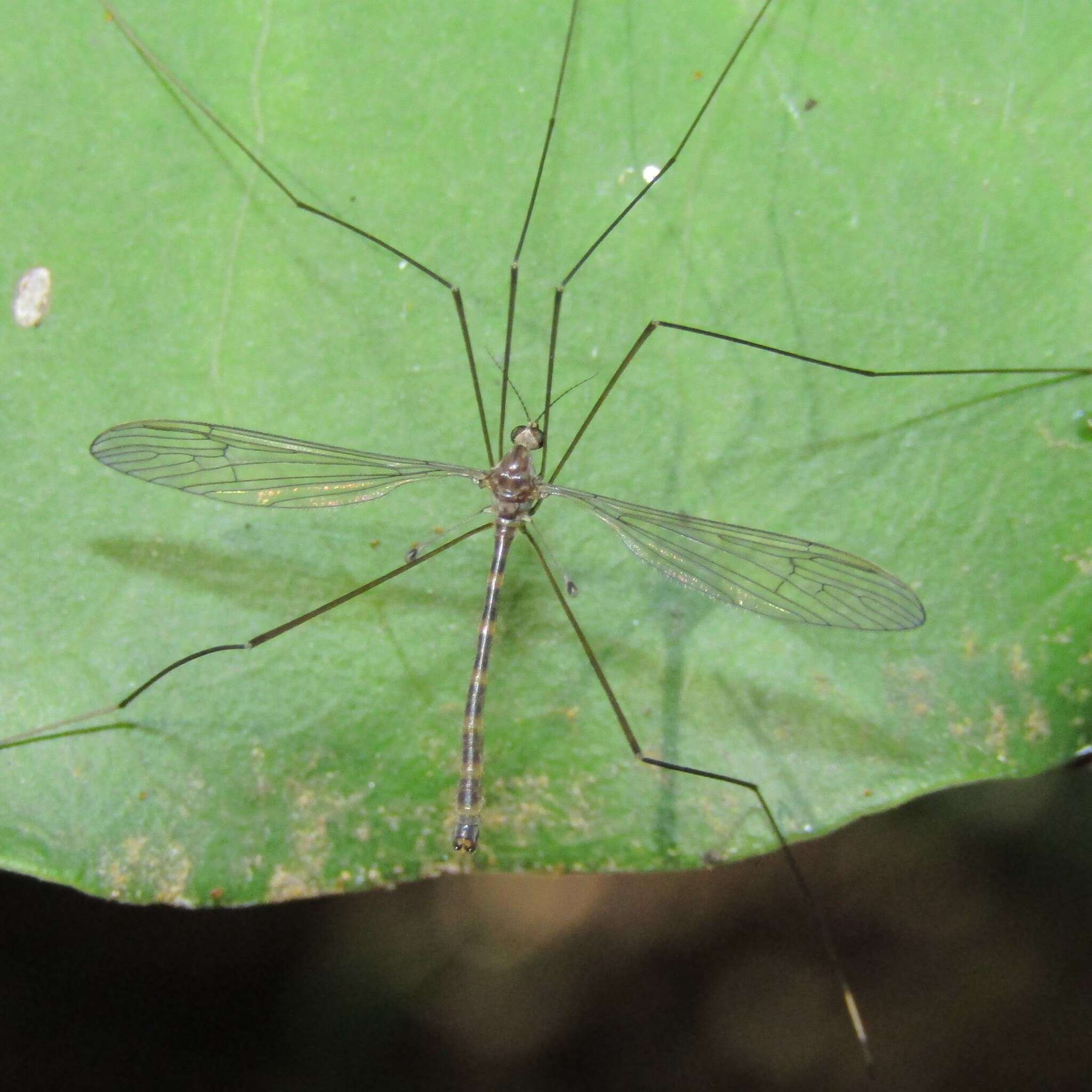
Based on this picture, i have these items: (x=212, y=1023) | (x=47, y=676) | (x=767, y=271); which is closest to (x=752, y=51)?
(x=767, y=271)

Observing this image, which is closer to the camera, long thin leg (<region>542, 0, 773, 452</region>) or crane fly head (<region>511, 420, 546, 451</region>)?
long thin leg (<region>542, 0, 773, 452</region>)

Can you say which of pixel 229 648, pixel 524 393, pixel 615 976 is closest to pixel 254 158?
pixel 524 393

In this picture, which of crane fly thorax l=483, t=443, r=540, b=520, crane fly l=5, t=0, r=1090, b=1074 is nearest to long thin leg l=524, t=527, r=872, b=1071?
crane fly l=5, t=0, r=1090, b=1074

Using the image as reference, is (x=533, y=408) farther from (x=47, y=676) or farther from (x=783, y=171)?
(x=47, y=676)

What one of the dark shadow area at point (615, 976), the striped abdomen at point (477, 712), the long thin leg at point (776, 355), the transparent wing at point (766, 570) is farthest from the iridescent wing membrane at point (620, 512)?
the dark shadow area at point (615, 976)

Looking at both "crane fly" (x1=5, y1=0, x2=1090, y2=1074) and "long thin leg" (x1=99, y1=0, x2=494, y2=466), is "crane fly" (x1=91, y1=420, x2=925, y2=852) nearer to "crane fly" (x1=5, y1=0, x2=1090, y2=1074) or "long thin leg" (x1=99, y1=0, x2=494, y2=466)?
"crane fly" (x1=5, y1=0, x2=1090, y2=1074)

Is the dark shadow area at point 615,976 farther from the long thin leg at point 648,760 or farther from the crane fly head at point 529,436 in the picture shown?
the crane fly head at point 529,436
